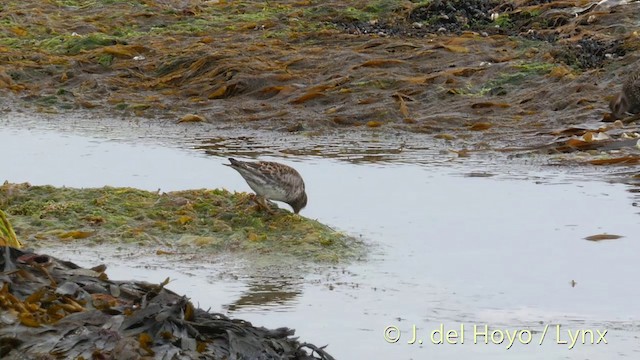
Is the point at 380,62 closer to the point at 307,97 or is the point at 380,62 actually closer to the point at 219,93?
the point at 307,97

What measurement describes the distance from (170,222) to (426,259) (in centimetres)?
143

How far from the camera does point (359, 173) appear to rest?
9039mm

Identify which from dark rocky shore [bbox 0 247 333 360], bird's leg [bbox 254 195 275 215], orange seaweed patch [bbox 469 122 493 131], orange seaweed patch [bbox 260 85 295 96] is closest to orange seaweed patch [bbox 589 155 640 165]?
orange seaweed patch [bbox 469 122 493 131]

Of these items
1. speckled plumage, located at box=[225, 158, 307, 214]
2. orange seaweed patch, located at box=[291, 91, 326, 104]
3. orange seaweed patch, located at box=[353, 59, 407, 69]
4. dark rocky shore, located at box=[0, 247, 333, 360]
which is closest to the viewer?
dark rocky shore, located at box=[0, 247, 333, 360]

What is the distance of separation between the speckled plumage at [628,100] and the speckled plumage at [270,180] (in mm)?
3973

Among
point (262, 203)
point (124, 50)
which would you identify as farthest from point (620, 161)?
point (124, 50)

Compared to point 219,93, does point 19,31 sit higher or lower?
higher

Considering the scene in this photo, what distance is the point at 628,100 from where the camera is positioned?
33.9 feet

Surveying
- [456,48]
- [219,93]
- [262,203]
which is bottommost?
[219,93]

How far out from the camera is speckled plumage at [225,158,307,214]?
279 inches

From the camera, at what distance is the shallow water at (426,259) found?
5.22 meters

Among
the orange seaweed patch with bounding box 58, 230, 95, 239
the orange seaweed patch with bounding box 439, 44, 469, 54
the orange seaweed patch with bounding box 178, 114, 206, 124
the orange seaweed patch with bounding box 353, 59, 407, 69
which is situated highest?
the orange seaweed patch with bounding box 439, 44, 469, 54

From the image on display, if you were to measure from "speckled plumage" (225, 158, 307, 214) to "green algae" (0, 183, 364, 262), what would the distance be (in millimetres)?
101

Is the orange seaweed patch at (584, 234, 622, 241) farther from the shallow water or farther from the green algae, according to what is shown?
the green algae
